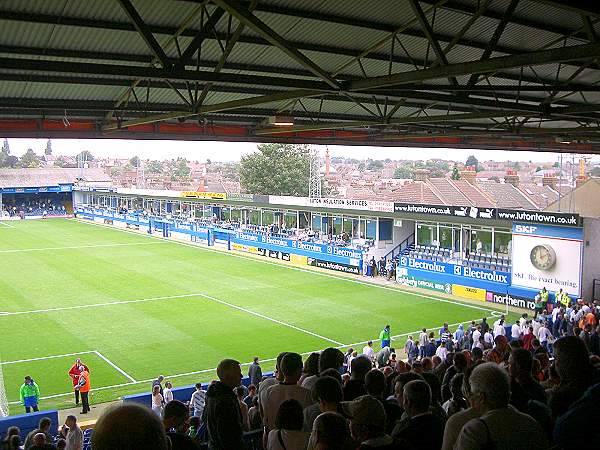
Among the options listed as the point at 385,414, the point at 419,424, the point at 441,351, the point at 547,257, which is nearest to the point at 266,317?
the point at 441,351

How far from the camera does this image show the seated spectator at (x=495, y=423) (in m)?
3.08

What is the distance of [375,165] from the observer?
511 ft

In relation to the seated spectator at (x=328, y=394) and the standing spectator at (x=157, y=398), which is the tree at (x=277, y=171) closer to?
the standing spectator at (x=157, y=398)

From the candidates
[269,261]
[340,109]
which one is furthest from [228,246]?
[340,109]

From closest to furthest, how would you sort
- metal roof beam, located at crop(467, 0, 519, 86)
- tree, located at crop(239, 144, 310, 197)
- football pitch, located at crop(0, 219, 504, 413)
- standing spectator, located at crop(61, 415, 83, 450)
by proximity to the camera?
metal roof beam, located at crop(467, 0, 519, 86)
standing spectator, located at crop(61, 415, 83, 450)
football pitch, located at crop(0, 219, 504, 413)
tree, located at crop(239, 144, 310, 197)

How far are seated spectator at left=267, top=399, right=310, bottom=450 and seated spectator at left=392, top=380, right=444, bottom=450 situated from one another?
1.86 feet

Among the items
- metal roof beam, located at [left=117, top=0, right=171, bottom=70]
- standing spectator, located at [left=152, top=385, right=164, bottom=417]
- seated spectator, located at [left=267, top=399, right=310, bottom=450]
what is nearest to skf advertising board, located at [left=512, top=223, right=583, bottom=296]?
standing spectator, located at [left=152, top=385, right=164, bottom=417]

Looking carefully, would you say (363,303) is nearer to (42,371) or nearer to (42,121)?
(42,371)

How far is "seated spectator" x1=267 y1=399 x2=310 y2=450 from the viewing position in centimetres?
389

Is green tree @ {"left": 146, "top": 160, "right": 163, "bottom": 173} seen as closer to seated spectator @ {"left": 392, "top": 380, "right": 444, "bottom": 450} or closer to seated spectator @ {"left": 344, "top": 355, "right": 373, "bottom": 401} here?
seated spectator @ {"left": 344, "top": 355, "right": 373, "bottom": 401}

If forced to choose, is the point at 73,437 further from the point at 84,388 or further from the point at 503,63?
the point at 503,63

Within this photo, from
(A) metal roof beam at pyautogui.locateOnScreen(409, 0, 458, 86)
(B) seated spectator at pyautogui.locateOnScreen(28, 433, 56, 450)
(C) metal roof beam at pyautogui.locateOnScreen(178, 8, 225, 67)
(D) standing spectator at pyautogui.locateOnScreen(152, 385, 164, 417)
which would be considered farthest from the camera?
(D) standing spectator at pyautogui.locateOnScreen(152, 385, 164, 417)

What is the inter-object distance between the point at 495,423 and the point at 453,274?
25972mm

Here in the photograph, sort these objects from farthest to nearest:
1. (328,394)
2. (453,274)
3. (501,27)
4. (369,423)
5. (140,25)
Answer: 1. (453,274)
2. (501,27)
3. (140,25)
4. (328,394)
5. (369,423)
